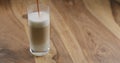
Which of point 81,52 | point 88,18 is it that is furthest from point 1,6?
point 81,52

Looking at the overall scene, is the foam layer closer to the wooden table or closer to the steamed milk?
the steamed milk

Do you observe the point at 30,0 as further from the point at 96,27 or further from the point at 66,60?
the point at 66,60

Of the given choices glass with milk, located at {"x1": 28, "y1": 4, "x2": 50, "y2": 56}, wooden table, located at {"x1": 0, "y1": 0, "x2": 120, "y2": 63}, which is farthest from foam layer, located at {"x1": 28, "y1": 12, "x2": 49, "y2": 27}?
wooden table, located at {"x1": 0, "y1": 0, "x2": 120, "y2": 63}

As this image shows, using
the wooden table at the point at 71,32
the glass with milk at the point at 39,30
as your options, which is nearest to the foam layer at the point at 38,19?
the glass with milk at the point at 39,30

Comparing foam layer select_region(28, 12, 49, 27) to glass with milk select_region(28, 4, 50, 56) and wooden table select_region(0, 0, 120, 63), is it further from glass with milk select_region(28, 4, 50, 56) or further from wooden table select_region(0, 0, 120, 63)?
wooden table select_region(0, 0, 120, 63)

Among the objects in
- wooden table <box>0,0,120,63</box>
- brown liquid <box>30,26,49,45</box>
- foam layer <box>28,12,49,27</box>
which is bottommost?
wooden table <box>0,0,120,63</box>

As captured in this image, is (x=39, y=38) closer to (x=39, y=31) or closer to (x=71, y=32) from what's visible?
(x=39, y=31)

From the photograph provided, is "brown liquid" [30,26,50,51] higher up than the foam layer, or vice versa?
the foam layer
